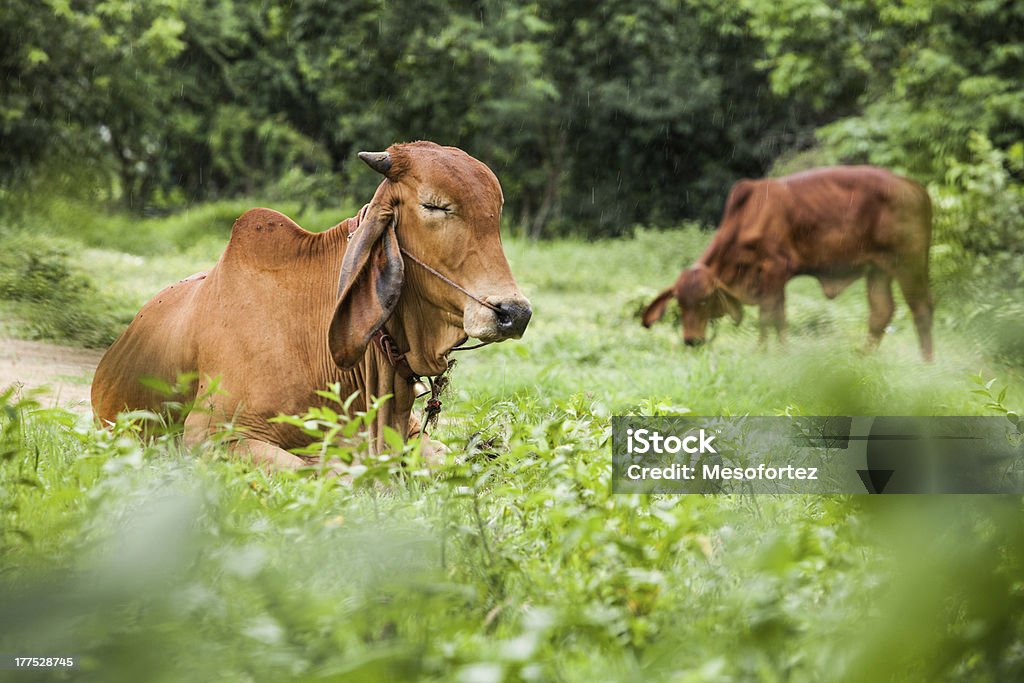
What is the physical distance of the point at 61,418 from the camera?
274 cm

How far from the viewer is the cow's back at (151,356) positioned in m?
3.62

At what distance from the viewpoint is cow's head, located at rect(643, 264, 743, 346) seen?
862cm

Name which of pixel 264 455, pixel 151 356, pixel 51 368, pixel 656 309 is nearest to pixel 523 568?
pixel 264 455

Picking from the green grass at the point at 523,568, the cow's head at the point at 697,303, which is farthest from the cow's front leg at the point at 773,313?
the green grass at the point at 523,568

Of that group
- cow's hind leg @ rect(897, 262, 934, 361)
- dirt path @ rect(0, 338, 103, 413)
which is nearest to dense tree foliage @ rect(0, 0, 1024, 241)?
cow's hind leg @ rect(897, 262, 934, 361)

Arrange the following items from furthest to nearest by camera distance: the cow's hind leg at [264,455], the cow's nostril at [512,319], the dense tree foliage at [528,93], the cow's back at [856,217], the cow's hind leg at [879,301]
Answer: the dense tree foliage at [528,93]
the cow's back at [856,217]
the cow's hind leg at [879,301]
the cow's hind leg at [264,455]
the cow's nostril at [512,319]

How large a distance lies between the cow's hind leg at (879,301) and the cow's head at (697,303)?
3.31ft

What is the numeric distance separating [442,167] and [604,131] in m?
18.0

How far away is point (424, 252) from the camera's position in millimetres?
3340

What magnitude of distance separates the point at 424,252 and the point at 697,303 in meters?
5.55

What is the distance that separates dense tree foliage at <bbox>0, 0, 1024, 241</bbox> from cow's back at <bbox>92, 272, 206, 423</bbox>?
9342mm

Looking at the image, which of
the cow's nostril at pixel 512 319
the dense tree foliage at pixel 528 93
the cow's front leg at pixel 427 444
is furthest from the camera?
the dense tree foliage at pixel 528 93

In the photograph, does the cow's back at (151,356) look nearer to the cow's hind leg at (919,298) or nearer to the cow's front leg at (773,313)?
the cow's front leg at (773,313)

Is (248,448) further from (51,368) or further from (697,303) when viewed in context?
(697,303)
